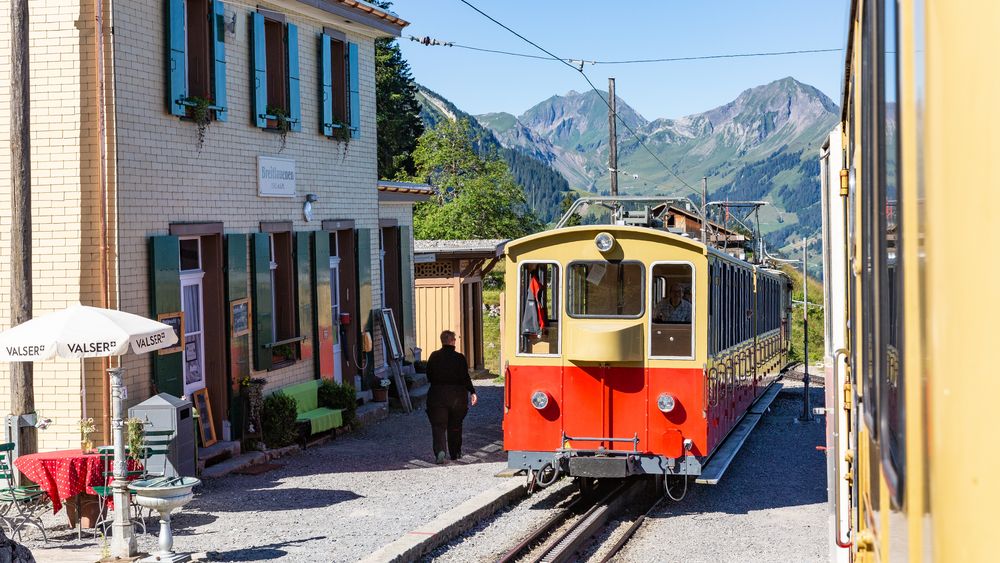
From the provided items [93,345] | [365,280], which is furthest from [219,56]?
[365,280]

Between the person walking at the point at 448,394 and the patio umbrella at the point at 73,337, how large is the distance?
4.37 metres

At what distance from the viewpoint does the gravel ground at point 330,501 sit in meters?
9.84

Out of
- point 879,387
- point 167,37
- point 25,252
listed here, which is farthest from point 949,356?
point 167,37

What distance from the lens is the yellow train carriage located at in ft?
3.63

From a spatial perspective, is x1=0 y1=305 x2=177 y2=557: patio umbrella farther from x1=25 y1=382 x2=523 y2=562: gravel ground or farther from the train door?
the train door

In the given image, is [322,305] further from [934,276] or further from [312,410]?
A: [934,276]

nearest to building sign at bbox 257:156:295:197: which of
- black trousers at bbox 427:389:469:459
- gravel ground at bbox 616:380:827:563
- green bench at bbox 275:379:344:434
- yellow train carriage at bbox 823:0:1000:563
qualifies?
green bench at bbox 275:379:344:434

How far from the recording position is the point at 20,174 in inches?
412

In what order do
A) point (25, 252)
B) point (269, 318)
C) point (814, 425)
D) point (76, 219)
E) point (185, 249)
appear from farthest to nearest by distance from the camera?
1. point (814, 425)
2. point (269, 318)
3. point (185, 249)
4. point (76, 219)
5. point (25, 252)

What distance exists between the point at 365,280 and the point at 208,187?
5.22 metres

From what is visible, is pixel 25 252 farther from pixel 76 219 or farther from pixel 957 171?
pixel 957 171

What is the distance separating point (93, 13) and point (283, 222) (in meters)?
4.56

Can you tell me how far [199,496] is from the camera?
473 inches

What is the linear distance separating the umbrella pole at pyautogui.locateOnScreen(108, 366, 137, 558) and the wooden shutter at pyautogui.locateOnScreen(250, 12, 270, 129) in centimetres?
638
